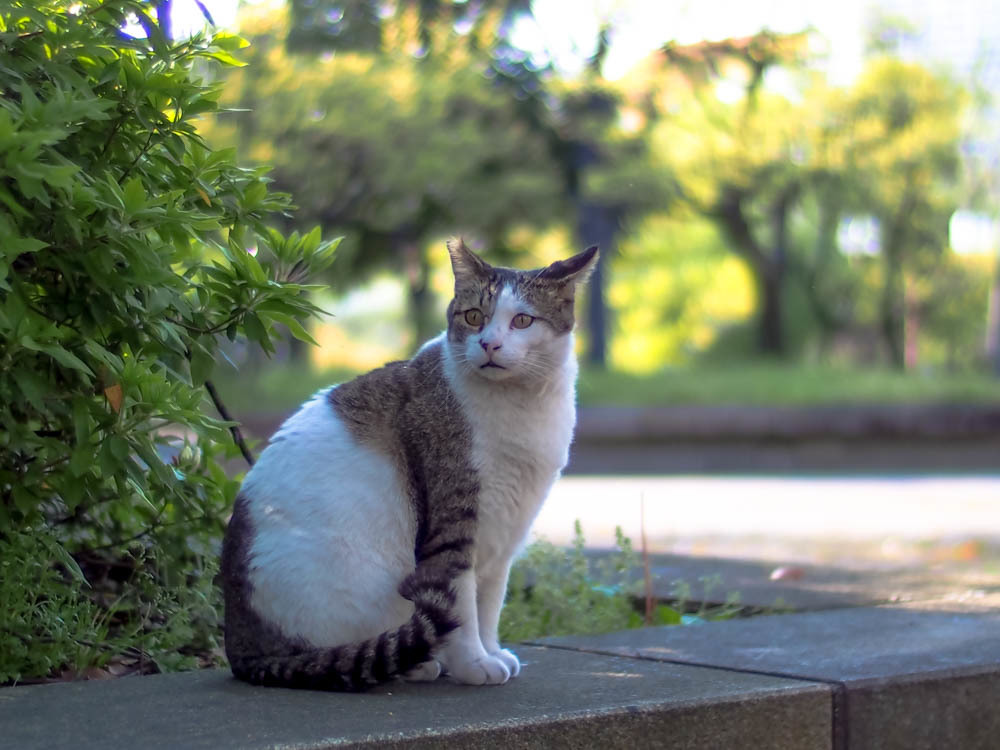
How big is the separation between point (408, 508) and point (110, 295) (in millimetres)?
823

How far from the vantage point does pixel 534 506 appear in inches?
117

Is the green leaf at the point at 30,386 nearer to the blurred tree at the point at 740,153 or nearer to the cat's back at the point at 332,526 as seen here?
the cat's back at the point at 332,526

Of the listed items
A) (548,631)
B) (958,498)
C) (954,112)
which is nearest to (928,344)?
(954,112)

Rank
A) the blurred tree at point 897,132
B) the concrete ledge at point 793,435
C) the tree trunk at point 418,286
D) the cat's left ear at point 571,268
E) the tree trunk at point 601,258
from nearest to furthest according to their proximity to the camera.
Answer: the cat's left ear at point 571,268 < the concrete ledge at point 793,435 < the tree trunk at point 601,258 < the tree trunk at point 418,286 < the blurred tree at point 897,132

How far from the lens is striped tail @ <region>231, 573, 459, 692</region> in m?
2.55

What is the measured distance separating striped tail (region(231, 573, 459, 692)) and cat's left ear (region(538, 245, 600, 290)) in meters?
0.86

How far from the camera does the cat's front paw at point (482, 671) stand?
2740 millimetres

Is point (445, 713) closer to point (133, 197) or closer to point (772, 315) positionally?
point (133, 197)

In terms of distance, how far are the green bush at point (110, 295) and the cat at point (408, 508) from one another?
0.24 metres

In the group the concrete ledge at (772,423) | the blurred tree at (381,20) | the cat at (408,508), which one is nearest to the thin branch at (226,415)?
the cat at (408,508)

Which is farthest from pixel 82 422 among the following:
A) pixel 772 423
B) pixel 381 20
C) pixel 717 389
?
pixel 717 389

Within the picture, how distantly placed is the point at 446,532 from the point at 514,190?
17.2 m

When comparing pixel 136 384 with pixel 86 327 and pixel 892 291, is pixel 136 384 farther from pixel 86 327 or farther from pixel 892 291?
pixel 892 291

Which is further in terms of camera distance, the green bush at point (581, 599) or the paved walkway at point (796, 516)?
the paved walkway at point (796, 516)
